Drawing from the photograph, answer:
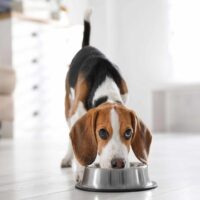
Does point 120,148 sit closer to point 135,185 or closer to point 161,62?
point 135,185

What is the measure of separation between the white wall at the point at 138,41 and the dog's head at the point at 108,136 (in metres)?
3.78

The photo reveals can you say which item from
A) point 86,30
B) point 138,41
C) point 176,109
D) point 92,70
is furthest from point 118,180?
point 138,41

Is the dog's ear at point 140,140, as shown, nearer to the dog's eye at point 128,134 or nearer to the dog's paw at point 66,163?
the dog's eye at point 128,134

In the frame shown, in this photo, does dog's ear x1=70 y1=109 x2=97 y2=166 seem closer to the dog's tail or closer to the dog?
the dog

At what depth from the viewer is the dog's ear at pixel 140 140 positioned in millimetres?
1132

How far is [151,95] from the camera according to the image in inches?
193

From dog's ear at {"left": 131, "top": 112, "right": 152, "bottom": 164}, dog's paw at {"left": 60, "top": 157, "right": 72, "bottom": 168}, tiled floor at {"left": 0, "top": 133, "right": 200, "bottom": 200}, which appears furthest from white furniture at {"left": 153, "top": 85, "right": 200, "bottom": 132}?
dog's ear at {"left": 131, "top": 112, "right": 152, "bottom": 164}

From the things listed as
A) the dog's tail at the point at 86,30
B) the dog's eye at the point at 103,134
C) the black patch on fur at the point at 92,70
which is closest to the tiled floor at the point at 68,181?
the dog's eye at the point at 103,134

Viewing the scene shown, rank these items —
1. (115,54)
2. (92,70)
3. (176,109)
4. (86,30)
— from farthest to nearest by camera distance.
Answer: (115,54) → (176,109) → (86,30) → (92,70)

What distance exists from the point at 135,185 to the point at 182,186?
137 mm

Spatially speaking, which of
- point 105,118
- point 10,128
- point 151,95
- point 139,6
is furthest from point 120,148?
point 139,6

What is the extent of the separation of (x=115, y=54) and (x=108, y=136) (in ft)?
14.0

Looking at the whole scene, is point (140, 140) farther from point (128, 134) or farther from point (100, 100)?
point (100, 100)

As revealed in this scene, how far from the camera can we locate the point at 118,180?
1072mm
